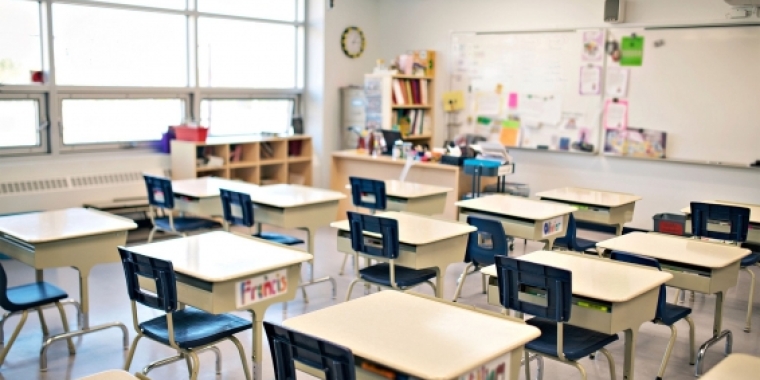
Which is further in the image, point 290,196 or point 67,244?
point 290,196

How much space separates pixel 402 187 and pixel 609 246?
2.31 m

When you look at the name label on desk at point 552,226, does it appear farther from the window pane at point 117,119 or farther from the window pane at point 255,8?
the window pane at point 255,8

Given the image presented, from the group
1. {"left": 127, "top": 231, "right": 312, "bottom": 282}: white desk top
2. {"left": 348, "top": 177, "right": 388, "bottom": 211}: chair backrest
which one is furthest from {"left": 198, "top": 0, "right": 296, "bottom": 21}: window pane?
{"left": 127, "top": 231, "right": 312, "bottom": 282}: white desk top

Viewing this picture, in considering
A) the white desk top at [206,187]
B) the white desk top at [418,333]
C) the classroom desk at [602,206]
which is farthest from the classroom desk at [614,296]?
the white desk top at [206,187]

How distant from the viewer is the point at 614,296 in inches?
125

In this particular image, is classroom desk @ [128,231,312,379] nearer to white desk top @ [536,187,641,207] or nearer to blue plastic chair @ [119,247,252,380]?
blue plastic chair @ [119,247,252,380]

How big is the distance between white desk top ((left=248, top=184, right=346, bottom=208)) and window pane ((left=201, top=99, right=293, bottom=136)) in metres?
2.81

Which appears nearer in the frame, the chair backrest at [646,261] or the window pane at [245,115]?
the chair backrest at [646,261]

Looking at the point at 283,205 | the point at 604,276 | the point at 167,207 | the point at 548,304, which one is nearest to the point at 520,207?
the point at 283,205

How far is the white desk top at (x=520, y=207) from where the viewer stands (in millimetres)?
5094

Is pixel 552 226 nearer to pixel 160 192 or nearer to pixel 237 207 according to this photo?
pixel 237 207

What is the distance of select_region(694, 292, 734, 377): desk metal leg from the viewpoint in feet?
14.1

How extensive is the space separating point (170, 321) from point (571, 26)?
6341mm

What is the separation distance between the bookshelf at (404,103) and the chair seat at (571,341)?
17.5 ft
